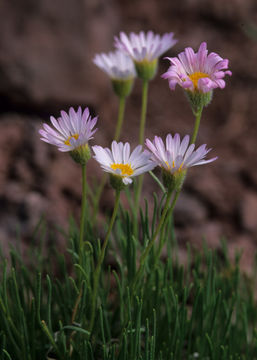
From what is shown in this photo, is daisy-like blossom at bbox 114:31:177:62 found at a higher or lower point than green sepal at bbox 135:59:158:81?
higher

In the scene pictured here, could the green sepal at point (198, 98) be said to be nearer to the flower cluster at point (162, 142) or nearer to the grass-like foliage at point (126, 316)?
the flower cluster at point (162, 142)

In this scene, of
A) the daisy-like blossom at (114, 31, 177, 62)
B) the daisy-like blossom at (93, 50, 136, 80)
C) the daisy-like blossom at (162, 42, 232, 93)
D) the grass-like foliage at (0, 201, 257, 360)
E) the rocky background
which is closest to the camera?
the daisy-like blossom at (162, 42, 232, 93)

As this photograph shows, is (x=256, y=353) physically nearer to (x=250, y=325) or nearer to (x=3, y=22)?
(x=250, y=325)

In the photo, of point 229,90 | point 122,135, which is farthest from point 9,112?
point 229,90

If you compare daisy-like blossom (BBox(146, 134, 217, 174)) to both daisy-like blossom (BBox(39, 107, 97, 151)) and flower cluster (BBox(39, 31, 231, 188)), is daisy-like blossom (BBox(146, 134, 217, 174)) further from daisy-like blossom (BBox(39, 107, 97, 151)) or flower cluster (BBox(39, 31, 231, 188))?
daisy-like blossom (BBox(39, 107, 97, 151))

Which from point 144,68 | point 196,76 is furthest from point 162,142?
point 144,68

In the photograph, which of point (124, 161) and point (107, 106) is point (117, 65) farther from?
point (107, 106)

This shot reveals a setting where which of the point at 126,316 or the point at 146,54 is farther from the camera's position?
the point at 146,54

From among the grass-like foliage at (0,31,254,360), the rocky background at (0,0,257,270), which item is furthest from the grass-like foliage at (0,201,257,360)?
the rocky background at (0,0,257,270)
